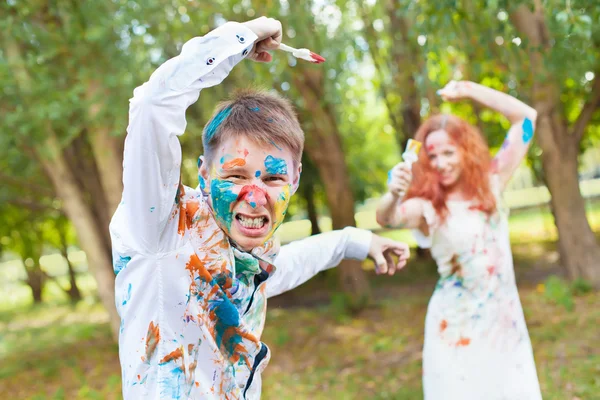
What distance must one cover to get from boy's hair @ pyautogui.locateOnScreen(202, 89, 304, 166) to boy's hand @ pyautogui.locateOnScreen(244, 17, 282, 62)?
5.6 inches

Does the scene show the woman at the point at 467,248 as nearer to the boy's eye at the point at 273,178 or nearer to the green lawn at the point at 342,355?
the boy's eye at the point at 273,178

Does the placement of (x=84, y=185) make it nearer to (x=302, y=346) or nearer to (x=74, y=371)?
(x=74, y=371)


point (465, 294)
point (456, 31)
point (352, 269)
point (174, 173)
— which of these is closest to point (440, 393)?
point (465, 294)

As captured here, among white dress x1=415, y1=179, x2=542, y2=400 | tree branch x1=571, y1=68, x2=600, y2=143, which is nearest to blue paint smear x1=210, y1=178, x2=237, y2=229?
white dress x1=415, y1=179, x2=542, y2=400

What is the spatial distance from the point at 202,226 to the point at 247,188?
0.53ft

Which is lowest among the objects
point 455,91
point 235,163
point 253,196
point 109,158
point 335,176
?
point 253,196

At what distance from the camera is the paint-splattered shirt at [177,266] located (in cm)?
139

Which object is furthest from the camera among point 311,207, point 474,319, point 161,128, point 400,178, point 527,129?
point 311,207

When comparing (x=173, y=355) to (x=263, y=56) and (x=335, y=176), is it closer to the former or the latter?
(x=263, y=56)

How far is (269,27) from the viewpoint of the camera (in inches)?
64.2

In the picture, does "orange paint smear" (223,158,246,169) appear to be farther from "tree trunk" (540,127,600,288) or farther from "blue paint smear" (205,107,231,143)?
"tree trunk" (540,127,600,288)

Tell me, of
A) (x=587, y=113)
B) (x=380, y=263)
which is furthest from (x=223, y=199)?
(x=587, y=113)

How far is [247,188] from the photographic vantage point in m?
1.67

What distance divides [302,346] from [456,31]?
14.2ft
